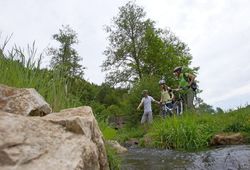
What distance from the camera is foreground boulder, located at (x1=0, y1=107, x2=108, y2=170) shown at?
3268 millimetres

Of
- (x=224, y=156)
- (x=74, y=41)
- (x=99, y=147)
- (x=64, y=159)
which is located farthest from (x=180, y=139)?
(x=74, y=41)

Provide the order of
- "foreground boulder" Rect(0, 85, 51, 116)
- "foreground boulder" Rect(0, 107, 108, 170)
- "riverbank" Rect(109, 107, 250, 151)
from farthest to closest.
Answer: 1. "riverbank" Rect(109, 107, 250, 151)
2. "foreground boulder" Rect(0, 85, 51, 116)
3. "foreground boulder" Rect(0, 107, 108, 170)

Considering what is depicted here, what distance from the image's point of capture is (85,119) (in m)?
4.38


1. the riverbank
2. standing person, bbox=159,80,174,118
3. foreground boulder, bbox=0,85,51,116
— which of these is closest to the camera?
foreground boulder, bbox=0,85,51,116

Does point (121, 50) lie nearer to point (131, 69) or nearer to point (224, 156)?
point (131, 69)

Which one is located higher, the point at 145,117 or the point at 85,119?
the point at 145,117

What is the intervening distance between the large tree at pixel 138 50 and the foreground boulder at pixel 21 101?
110ft

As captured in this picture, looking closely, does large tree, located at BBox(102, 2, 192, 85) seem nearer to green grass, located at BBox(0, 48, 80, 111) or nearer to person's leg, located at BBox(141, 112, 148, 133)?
person's leg, located at BBox(141, 112, 148, 133)

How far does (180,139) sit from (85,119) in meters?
8.98

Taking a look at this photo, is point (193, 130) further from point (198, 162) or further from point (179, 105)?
point (179, 105)

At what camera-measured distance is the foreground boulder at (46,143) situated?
3.27 metres

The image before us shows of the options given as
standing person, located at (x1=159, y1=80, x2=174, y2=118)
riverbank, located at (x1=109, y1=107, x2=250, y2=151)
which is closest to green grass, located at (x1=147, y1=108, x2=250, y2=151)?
riverbank, located at (x1=109, y1=107, x2=250, y2=151)

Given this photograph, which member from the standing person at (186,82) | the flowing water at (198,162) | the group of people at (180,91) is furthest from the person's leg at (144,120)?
the flowing water at (198,162)

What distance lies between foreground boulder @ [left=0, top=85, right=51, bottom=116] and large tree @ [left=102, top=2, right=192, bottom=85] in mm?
33597
